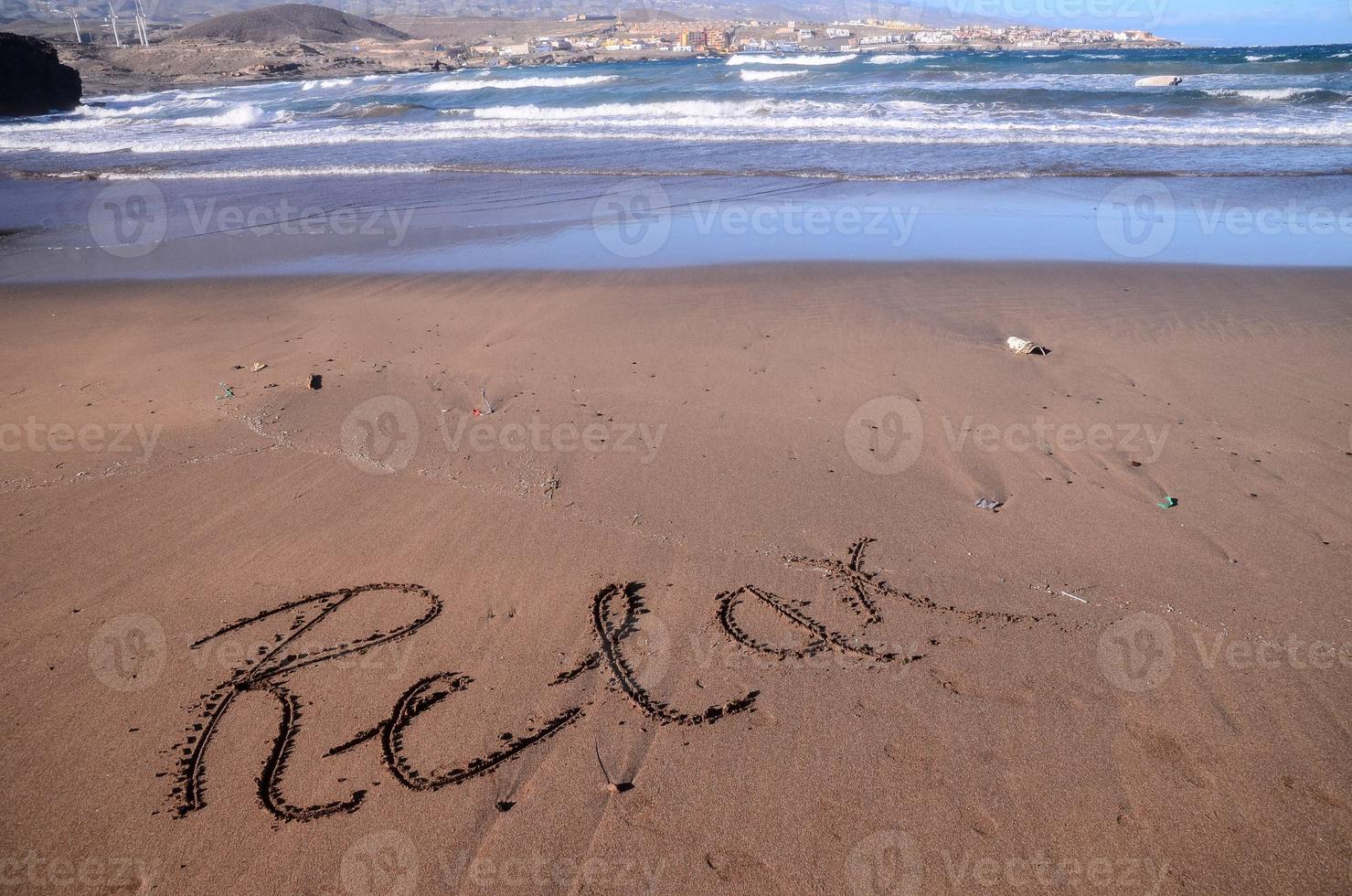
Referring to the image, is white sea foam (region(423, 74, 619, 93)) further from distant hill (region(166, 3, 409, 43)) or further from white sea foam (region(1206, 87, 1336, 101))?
distant hill (region(166, 3, 409, 43))

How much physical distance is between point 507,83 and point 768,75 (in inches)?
527

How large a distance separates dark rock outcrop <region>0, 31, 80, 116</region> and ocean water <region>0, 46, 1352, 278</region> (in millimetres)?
3279

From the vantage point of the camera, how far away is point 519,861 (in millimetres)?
2631

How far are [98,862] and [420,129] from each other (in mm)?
23044

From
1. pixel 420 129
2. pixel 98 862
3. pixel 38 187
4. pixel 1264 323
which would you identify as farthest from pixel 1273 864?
pixel 420 129

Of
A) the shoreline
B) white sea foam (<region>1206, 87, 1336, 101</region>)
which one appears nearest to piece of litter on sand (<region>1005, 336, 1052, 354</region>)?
the shoreline

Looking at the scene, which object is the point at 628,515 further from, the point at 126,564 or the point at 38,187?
the point at 38,187

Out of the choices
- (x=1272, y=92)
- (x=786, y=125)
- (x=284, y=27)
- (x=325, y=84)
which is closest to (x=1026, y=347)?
(x=786, y=125)

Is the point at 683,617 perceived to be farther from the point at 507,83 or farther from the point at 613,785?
the point at 507,83

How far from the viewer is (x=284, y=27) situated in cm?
6675

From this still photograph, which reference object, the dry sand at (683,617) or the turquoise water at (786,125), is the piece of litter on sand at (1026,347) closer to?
the dry sand at (683,617)

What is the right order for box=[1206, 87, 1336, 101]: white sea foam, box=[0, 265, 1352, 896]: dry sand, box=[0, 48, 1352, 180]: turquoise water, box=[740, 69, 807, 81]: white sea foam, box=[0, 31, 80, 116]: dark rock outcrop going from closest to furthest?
box=[0, 265, 1352, 896]: dry sand → box=[0, 48, 1352, 180]: turquoise water → box=[1206, 87, 1336, 101]: white sea foam → box=[0, 31, 80, 116]: dark rock outcrop → box=[740, 69, 807, 81]: white sea foam

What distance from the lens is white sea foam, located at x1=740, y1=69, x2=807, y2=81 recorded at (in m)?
33.1

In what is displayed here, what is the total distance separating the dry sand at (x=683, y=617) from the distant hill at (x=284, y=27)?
232ft
